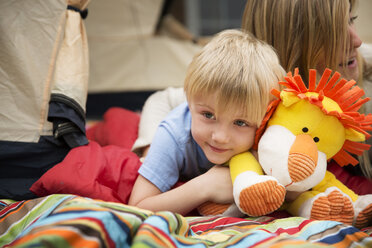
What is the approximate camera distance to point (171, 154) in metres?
0.88

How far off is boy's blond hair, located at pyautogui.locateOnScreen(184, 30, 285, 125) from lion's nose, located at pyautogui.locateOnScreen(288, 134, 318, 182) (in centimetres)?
11

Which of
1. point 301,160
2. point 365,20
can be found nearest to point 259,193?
point 301,160

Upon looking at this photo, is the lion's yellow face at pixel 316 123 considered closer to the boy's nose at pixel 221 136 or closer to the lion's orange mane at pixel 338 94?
the lion's orange mane at pixel 338 94

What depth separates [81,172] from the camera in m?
0.87

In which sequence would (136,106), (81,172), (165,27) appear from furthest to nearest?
(165,27) → (136,106) → (81,172)

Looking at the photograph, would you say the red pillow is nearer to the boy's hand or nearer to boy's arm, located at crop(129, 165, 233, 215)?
boy's arm, located at crop(129, 165, 233, 215)

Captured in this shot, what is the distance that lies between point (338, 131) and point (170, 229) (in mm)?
419

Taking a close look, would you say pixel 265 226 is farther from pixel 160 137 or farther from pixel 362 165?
pixel 362 165

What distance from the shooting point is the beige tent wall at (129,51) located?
2092 millimetres

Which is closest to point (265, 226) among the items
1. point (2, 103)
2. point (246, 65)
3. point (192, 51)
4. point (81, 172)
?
point (246, 65)

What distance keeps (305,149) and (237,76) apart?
8.1 inches

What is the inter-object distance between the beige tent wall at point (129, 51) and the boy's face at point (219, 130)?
132 centimetres

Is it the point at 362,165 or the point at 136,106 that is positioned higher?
the point at 362,165

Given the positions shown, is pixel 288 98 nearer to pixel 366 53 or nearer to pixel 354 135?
pixel 354 135
